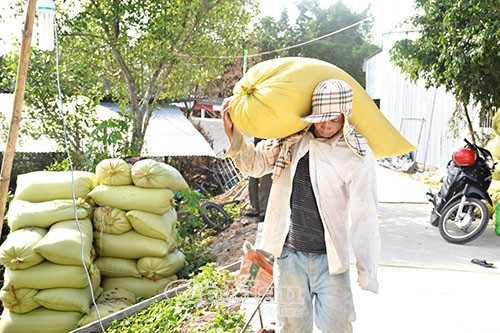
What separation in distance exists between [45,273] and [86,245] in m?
0.45

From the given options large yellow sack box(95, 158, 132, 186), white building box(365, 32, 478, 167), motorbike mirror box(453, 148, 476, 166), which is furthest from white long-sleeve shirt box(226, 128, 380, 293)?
white building box(365, 32, 478, 167)

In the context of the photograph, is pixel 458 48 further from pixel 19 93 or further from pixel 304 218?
pixel 19 93

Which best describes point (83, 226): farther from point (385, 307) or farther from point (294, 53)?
point (294, 53)

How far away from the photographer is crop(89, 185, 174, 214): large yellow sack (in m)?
5.91

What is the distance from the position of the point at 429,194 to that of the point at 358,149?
534cm

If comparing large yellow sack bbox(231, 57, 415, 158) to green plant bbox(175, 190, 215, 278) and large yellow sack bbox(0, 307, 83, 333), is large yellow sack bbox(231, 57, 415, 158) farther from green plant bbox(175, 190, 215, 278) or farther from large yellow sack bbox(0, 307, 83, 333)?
green plant bbox(175, 190, 215, 278)

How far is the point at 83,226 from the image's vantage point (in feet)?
18.5

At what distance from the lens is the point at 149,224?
5891mm

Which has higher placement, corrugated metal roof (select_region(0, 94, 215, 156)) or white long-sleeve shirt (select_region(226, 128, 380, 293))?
white long-sleeve shirt (select_region(226, 128, 380, 293))

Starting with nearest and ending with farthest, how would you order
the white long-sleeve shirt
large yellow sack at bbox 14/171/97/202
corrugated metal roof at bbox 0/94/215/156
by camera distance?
the white long-sleeve shirt
large yellow sack at bbox 14/171/97/202
corrugated metal roof at bbox 0/94/215/156

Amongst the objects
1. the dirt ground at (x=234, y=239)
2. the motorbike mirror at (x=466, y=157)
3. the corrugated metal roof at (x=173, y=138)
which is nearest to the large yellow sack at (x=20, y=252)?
the dirt ground at (x=234, y=239)

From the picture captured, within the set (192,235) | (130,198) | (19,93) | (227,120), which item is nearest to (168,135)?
(192,235)

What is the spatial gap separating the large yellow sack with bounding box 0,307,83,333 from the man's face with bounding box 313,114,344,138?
3.57m

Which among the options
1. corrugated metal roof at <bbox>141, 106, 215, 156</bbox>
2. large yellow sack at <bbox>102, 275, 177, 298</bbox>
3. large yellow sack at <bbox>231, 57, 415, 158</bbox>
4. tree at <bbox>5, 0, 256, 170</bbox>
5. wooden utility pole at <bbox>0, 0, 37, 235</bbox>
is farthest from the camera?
corrugated metal roof at <bbox>141, 106, 215, 156</bbox>
